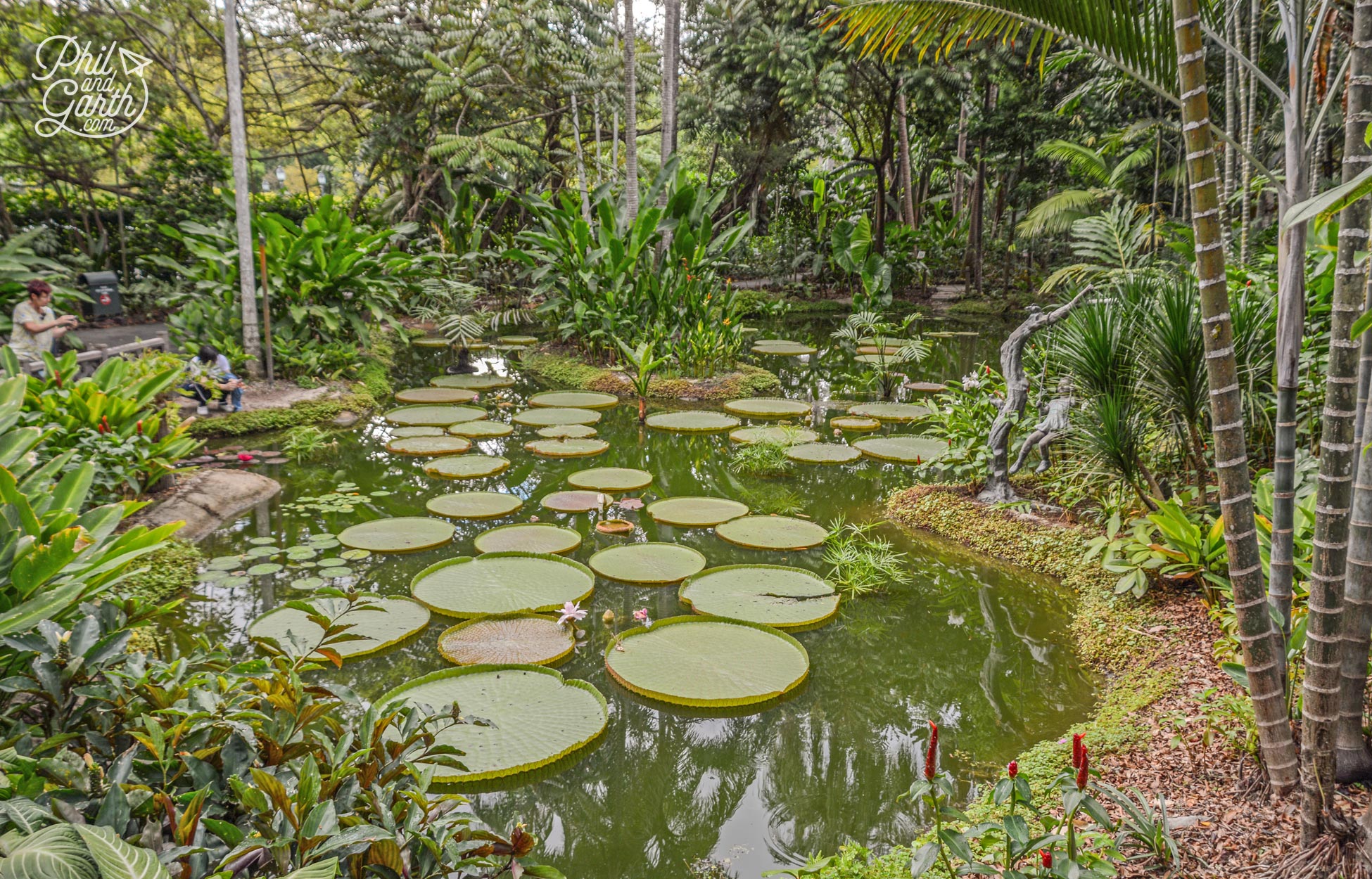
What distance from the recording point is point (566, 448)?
5.96 metres

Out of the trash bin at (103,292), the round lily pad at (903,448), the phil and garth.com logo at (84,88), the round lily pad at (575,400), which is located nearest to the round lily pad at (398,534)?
the round lily pad at (575,400)

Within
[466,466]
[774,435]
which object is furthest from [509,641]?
[774,435]

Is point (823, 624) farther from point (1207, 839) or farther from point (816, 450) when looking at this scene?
point (816, 450)

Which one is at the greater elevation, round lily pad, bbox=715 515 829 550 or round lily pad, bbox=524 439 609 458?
round lily pad, bbox=524 439 609 458

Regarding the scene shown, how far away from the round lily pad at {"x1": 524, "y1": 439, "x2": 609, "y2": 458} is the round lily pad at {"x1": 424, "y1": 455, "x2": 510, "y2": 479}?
0.27 meters

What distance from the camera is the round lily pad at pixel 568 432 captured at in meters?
6.30

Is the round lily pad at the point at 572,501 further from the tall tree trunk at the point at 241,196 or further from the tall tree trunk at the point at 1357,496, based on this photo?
the tall tree trunk at the point at 241,196

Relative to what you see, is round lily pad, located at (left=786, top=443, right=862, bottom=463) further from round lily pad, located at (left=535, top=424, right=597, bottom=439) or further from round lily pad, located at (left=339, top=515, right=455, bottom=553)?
round lily pad, located at (left=339, top=515, right=455, bottom=553)

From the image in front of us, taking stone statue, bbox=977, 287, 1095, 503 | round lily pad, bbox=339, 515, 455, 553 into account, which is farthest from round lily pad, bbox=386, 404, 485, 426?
stone statue, bbox=977, 287, 1095, 503

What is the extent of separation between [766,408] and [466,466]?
2901 mm

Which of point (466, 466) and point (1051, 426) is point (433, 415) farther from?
point (1051, 426)

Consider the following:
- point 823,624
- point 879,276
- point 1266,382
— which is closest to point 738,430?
point 823,624

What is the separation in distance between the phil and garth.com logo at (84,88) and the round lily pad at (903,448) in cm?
869

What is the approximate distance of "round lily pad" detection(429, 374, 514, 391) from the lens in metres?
8.18
